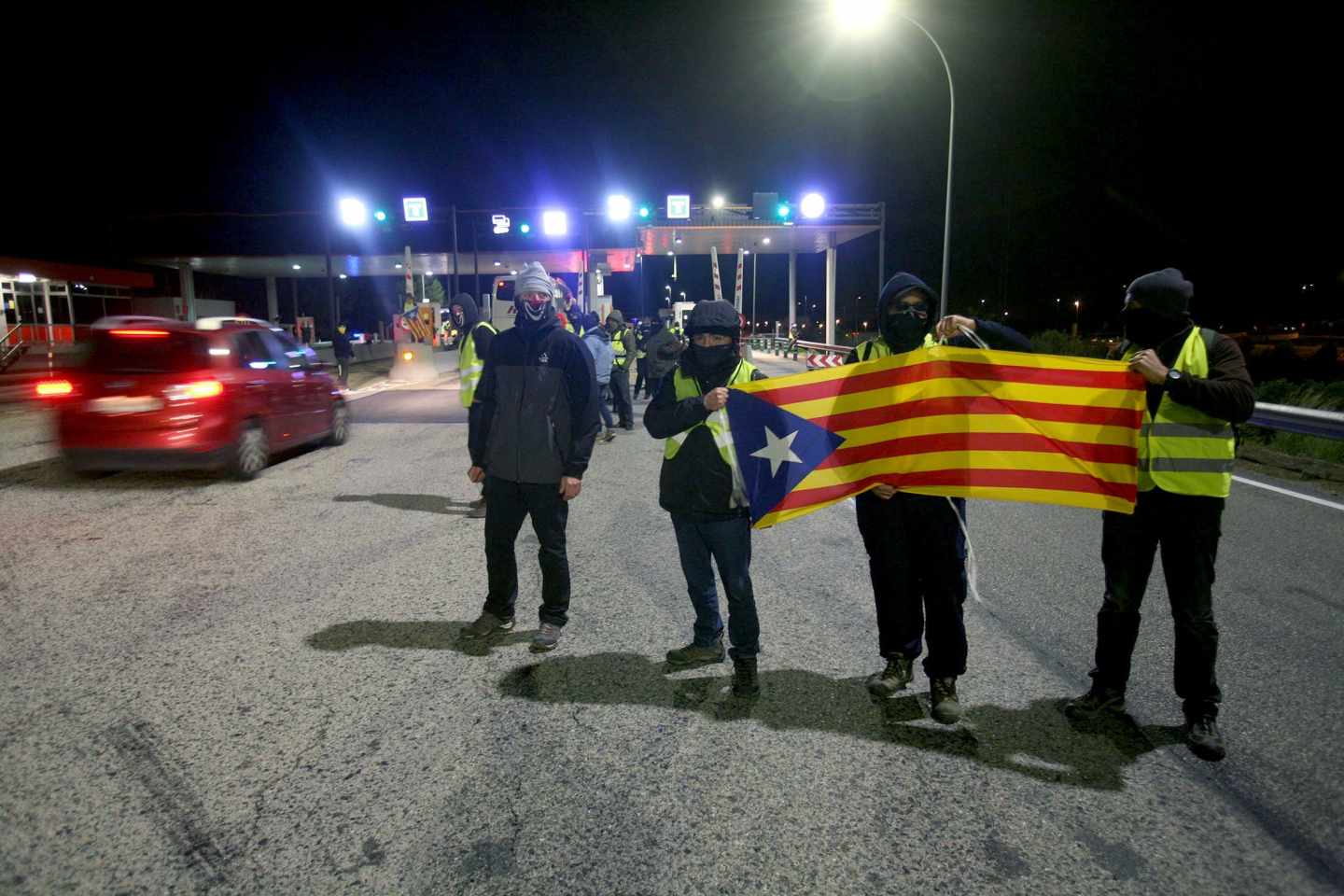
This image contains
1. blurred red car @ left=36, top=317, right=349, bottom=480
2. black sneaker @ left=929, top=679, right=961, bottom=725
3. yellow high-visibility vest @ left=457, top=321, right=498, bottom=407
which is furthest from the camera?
blurred red car @ left=36, top=317, right=349, bottom=480

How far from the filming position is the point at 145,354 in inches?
350

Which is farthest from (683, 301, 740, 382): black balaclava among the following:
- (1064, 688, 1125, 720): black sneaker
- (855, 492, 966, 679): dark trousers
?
(1064, 688, 1125, 720): black sneaker

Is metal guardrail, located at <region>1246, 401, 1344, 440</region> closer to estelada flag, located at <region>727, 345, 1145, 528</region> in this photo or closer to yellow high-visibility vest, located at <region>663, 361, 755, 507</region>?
estelada flag, located at <region>727, 345, 1145, 528</region>

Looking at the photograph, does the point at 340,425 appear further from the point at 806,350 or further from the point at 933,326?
the point at 806,350

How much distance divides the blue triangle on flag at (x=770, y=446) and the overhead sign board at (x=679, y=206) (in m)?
33.9

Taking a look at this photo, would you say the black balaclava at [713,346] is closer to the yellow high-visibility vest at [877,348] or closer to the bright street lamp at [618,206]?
the yellow high-visibility vest at [877,348]

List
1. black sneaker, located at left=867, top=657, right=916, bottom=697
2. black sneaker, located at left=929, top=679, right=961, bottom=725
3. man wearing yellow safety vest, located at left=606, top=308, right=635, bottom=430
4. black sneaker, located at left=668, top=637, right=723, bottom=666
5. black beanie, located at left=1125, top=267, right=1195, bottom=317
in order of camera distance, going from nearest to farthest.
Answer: black beanie, located at left=1125, top=267, right=1195, bottom=317 < black sneaker, located at left=929, top=679, right=961, bottom=725 < black sneaker, located at left=867, top=657, right=916, bottom=697 < black sneaker, located at left=668, top=637, right=723, bottom=666 < man wearing yellow safety vest, located at left=606, top=308, right=635, bottom=430

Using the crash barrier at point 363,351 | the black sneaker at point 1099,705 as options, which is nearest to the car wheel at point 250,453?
the black sneaker at point 1099,705

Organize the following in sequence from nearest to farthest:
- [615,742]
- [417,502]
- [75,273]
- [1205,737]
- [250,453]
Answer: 1. [1205,737]
2. [615,742]
3. [417,502]
4. [250,453]
5. [75,273]

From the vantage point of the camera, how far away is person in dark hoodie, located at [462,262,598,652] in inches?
178

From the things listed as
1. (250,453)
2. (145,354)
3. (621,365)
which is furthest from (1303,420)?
(145,354)

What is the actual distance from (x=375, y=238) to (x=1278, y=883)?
59243 millimetres

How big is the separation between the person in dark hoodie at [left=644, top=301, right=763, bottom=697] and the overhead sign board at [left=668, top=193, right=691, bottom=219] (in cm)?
3386

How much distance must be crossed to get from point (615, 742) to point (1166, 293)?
2928mm
